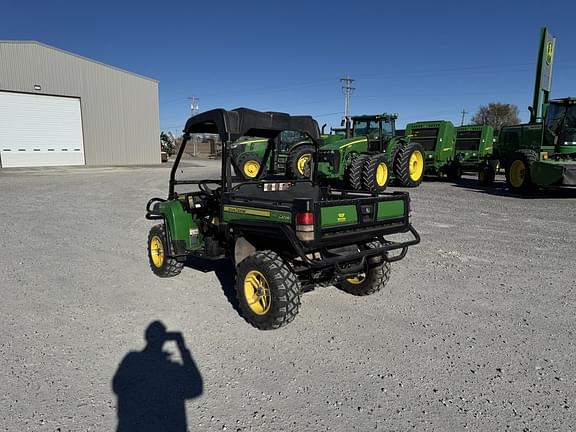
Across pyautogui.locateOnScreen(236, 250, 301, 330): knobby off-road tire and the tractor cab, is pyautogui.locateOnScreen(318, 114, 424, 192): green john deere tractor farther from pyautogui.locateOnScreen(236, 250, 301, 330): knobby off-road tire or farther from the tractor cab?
pyautogui.locateOnScreen(236, 250, 301, 330): knobby off-road tire

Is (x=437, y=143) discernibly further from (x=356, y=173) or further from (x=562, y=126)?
(x=356, y=173)

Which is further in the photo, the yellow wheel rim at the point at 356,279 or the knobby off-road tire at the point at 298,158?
the knobby off-road tire at the point at 298,158

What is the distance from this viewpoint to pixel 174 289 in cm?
487

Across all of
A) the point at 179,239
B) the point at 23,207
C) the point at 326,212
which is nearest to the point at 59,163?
the point at 23,207

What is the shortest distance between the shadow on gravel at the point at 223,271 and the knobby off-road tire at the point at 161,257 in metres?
0.45

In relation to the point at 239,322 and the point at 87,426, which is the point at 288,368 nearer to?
the point at 239,322

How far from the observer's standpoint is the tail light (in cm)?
345

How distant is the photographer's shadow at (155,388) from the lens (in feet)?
8.35

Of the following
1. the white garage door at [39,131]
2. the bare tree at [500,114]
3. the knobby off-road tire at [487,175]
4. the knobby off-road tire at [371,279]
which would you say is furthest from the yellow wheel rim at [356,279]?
the bare tree at [500,114]

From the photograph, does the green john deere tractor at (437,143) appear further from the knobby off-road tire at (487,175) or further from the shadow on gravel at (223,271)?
the shadow on gravel at (223,271)

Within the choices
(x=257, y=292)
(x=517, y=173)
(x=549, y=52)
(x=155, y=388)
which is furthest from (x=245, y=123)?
(x=549, y=52)

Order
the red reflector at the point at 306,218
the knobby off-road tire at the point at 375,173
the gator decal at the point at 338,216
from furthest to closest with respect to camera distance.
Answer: the knobby off-road tire at the point at 375,173 < the gator decal at the point at 338,216 < the red reflector at the point at 306,218

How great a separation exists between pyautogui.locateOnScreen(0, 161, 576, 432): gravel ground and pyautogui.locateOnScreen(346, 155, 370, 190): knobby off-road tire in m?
6.39

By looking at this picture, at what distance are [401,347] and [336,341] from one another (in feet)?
1.75
